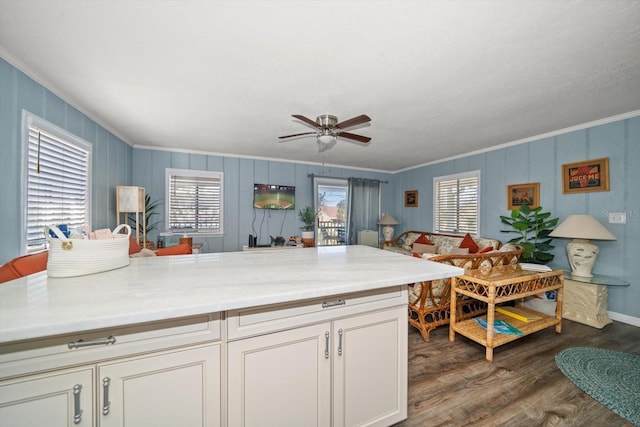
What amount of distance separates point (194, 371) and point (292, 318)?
0.43 metres

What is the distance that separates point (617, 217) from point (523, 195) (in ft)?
3.22

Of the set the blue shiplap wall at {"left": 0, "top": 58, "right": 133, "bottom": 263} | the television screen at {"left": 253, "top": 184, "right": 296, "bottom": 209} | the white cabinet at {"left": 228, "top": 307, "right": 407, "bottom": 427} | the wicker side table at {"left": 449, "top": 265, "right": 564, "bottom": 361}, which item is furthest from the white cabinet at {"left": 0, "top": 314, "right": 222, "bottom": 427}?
the television screen at {"left": 253, "top": 184, "right": 296, "bottom": 209}

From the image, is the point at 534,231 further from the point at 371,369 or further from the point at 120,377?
the point at 120,377

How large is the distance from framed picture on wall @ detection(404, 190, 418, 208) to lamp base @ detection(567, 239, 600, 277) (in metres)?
2.94

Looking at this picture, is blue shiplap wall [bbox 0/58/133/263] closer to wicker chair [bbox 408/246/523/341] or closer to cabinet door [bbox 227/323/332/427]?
cabinet door [bbox 227/323/332/427]

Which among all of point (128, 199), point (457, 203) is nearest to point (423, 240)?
point (457, 203)

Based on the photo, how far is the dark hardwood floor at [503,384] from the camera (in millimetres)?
1523

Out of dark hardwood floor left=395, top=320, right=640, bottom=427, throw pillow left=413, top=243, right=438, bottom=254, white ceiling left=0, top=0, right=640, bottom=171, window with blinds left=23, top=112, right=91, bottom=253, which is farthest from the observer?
throw pillow left=413, top=243, right=438, bottom=254

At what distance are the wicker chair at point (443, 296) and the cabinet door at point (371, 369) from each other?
1.15m

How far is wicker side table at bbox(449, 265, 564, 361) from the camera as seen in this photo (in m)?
2.10

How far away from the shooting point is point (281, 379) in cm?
109

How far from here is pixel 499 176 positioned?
3959 millimetres

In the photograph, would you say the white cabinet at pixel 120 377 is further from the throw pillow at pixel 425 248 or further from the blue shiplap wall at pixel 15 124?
the throw pillow at pixel 425 248

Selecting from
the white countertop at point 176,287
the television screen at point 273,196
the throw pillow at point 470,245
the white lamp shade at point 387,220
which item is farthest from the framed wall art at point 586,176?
the television screen at point 273,196
